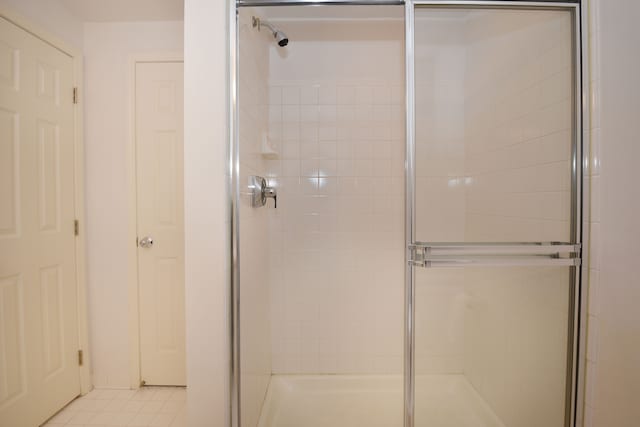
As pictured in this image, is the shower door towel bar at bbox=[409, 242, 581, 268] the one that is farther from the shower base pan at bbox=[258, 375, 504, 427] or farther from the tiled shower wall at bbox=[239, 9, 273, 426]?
the tiled shower wall at bbox=[239, 9, 273, 426]

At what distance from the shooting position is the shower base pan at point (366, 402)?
1217 mm

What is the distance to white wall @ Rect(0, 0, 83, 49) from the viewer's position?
1.61m

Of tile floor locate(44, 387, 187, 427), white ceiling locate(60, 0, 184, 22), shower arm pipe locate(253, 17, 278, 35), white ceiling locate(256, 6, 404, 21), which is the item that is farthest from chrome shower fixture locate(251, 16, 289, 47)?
tile floor locate(44, 387, 187, 427)

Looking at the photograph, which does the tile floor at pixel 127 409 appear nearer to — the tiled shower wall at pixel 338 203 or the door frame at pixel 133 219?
the door frame at pixel 133 219

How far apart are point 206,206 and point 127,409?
156 cm

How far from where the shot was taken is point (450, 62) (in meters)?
1.19

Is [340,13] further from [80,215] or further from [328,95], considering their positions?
[80,215]

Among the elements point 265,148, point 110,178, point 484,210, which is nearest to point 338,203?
point 265,148

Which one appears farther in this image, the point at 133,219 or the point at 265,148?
the point at 133,219

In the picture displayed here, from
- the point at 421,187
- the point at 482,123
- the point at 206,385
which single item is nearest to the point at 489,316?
the point at 421,187

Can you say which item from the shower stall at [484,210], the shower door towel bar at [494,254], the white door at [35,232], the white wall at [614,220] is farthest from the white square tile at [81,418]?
the white wall at [614,220]

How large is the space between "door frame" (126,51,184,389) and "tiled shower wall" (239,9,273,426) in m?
0.74

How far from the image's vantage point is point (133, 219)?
2012 mm

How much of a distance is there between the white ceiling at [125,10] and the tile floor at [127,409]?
7.94 feet
